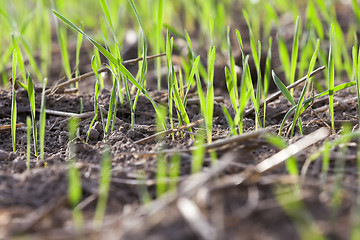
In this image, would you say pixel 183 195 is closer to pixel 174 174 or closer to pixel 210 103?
pixel 174 174

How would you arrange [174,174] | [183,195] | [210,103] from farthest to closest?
1. [210,103]
2. [174,174]
3. [183,195]

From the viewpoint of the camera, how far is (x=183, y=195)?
91 cm

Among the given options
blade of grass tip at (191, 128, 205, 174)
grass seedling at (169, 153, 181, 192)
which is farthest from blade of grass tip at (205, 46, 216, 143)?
grass seedling at (169, 153, 181, 192)

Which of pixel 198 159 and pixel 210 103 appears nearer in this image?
pixel 198 159

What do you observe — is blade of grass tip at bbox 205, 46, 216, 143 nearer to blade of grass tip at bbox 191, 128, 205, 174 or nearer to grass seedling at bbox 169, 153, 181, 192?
blade of grass tip at bbox 191, 128, 205, 174

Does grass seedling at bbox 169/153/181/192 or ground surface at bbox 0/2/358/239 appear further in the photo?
grass seedling at bbox 169/153/181/192

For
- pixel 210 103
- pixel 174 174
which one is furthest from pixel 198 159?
pixel 210 103

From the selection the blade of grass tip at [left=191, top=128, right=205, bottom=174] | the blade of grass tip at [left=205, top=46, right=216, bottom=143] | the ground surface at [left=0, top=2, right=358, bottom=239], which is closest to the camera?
the ground surface at [left=0, top=2, right=358, bottom=239]

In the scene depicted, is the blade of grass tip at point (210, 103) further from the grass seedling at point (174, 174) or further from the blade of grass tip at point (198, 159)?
the grass seedling at point (174, 174)

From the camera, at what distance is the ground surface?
855 millimetres

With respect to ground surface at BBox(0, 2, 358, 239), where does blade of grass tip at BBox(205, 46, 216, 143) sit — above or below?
above

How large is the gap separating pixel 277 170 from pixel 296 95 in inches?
33.2

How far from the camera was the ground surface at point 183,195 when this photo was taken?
855mm

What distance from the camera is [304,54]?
1.82m
